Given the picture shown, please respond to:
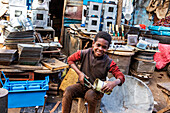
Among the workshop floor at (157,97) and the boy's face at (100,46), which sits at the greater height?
the boy's face at (100,46)

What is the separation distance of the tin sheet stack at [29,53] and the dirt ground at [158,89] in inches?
131

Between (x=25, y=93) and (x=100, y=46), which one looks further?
(x=25, y=93)

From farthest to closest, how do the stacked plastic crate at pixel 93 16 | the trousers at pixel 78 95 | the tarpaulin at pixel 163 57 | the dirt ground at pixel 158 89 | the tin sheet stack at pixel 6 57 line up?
the tarpaulin at pixel 163 57, the stacked plastic crate at pixel 93 16, the dirt ground at pixel 158 89, the tin sheet stack at pixel 6 57, the trousers at pixel 78 95

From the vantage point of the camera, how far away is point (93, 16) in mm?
6234

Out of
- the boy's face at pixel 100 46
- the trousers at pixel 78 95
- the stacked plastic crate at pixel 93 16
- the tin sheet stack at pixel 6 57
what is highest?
the stacked plastic crate at pixel 93 16

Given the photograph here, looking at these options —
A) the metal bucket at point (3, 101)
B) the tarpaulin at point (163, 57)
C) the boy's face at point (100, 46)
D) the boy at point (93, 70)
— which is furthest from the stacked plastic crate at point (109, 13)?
the metal bucket at point (3, 101)

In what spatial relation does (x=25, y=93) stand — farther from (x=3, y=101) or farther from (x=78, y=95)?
(x=3, y=101)

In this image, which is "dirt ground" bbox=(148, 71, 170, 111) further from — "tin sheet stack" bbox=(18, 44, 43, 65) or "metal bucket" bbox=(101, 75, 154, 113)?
"tin sheet stack" bbox=(18, 44, 43, 65)

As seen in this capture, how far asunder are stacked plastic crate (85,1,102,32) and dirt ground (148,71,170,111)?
2.84 meters

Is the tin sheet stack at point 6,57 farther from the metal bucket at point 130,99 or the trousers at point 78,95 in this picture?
the metal bucket at point 130,99


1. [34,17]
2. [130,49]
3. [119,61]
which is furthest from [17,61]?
[130,49]

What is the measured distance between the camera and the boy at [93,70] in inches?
103

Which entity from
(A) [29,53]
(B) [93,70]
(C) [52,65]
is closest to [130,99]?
(B) [93,70]

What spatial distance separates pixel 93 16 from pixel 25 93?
3.71m
